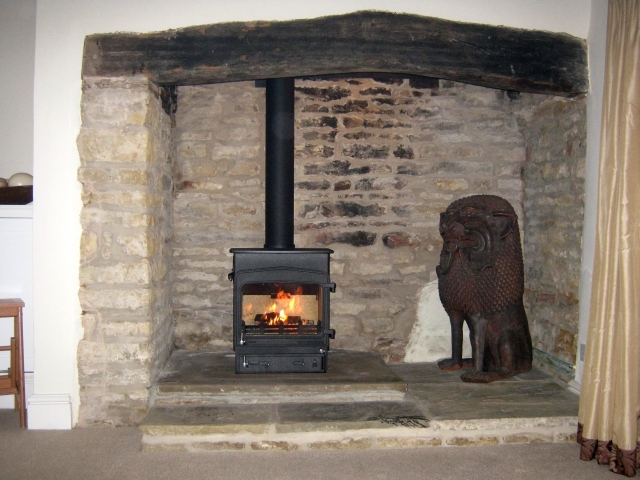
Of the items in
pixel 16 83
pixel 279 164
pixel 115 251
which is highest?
pixel 16 83

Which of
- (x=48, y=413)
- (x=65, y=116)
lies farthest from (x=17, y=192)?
(x=48, y=413)

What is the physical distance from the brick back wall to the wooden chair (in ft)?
3.45

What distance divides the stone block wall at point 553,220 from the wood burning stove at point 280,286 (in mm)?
1525

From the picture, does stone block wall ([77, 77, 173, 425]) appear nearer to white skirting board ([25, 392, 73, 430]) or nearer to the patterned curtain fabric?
→ white skirting board ([25, 392, 73, 430])

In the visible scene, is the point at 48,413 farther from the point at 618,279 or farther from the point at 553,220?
the point at 553,220

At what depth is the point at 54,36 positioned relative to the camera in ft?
9.93

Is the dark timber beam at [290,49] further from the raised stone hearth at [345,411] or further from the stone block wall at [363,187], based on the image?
the raised stone hearth at [345,411]

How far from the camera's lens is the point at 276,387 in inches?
123

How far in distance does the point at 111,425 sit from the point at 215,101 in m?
2.27

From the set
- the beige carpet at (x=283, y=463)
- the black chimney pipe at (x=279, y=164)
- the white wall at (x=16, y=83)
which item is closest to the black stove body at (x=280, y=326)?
the black chimney pipe at (x=279, y=164)

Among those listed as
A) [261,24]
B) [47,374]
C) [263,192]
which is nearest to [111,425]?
[47,374]

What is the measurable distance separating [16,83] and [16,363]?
6.48 ft

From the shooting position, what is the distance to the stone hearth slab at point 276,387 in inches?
122

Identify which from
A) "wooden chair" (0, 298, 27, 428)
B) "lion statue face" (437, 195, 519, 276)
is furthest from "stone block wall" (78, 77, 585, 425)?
"wooden chair" (0, 298, 27, 428)
